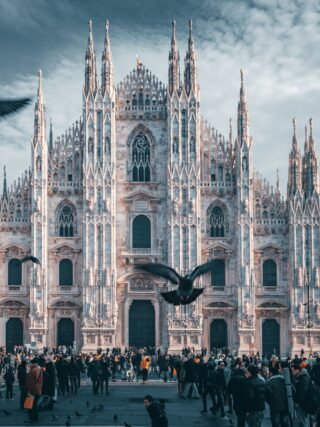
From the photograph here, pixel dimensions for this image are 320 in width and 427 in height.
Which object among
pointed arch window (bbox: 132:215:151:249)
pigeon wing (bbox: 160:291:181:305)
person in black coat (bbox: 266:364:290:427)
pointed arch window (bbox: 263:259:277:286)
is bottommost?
person in black coat (bbox: 266:364:290:427)

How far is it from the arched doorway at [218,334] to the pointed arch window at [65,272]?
1020cm

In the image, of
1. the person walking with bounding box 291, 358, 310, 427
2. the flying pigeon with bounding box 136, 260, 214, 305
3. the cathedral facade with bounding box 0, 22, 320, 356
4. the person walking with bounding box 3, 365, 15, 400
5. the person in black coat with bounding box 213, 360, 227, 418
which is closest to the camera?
the person walking with bounding box 291, 358, 310, 427

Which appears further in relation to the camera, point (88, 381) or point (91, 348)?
point (91, 348)

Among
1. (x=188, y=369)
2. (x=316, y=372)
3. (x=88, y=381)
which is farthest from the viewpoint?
(x=88, y=381)

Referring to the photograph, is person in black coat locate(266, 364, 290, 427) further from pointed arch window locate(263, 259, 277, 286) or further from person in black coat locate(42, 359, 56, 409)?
pointed arch window locate(263, 259, 277, 286)

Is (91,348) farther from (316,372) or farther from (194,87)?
(316,372)

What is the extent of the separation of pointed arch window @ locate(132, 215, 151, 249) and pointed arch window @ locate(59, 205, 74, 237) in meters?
4.28

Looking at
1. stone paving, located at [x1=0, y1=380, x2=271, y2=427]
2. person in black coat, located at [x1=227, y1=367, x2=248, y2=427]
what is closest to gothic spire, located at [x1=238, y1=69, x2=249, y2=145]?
stone paving, located at [x1=0, y1=380, x2=271, y2=427]

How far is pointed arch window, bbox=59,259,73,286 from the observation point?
199 ft

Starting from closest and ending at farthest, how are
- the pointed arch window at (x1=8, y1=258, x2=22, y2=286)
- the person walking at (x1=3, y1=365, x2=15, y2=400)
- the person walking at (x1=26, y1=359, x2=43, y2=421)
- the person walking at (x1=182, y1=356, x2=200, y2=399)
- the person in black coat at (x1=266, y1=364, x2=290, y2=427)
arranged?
the person in black coat at (x1=266, y1=364, x2=290, y2=427) → the person walking at (x1=26, y1=359, x2=43, y2=421) → the person walking at (x1=182, y1=356, x2=200, y2=399) → the person walking at (x1=3, y1=365, x2=15, y2=400) → the pointed arch window at (x1=8, y1=258, x2=22, y2=286)

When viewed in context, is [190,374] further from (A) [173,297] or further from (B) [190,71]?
(B) [190,71]

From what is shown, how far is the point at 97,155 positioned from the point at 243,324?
592 inches

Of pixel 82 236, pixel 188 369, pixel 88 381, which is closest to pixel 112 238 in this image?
pixel 82 236

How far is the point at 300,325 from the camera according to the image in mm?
59156
